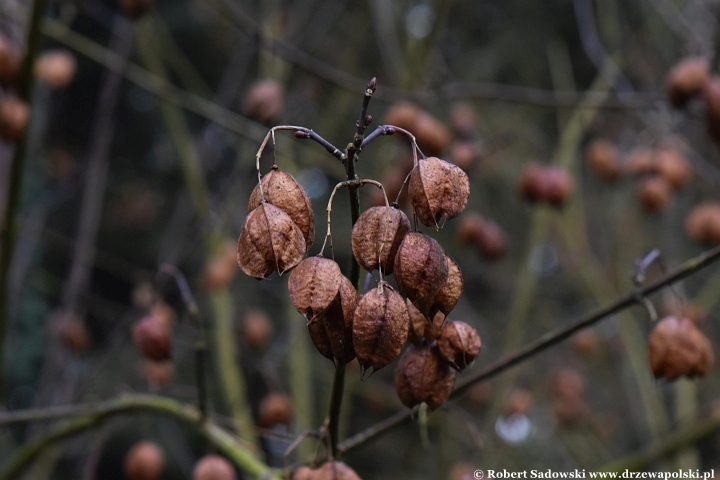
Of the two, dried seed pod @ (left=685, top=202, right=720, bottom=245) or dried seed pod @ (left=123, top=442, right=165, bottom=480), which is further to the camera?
dried seed pod @ (left=685, top=202, right=720, bottom=245)

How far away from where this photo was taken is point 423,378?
1198mm

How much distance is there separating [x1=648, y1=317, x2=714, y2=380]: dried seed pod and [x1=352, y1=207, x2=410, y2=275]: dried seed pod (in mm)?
857

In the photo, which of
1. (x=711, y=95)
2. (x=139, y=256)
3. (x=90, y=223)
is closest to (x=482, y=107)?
(x=711, y=95)

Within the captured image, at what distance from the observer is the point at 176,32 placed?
761 centimetres

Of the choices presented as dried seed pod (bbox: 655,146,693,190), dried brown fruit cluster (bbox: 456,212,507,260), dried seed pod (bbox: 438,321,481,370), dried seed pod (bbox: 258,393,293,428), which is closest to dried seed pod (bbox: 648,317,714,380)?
dried seed pod (bbox: 438,321,481,370)

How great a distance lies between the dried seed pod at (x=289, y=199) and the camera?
108 cm

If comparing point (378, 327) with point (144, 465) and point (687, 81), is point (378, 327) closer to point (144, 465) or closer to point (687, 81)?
point (144, 465)

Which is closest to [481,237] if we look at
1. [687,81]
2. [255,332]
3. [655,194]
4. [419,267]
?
[655,194]

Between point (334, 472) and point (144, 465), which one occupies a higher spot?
point (144, 465)

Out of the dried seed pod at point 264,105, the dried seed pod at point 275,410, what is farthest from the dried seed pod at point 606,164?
the dried seed pod at point 275,410

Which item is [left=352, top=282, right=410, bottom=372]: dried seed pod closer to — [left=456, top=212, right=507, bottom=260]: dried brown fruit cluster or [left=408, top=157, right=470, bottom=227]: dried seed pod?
[left=408, top=157, right=470, bottom=227]: dried seed pod

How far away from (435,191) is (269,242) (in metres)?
0.26

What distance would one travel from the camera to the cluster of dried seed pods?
1038 mm

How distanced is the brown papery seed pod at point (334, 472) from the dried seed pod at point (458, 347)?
0.26 metres
